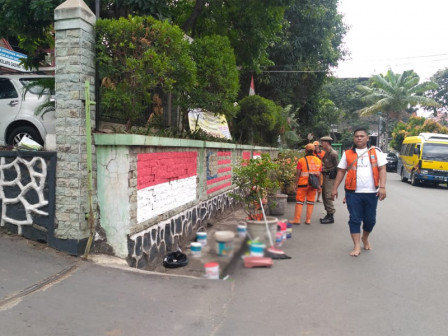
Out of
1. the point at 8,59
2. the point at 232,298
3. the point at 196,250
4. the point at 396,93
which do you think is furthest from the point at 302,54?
the point at 396,93

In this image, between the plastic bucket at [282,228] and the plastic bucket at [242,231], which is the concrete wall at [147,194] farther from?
→ the plastic bucket at [282,228]

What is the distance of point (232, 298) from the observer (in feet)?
12.6

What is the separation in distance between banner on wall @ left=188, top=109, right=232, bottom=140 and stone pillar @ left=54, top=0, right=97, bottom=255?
351 centimetres

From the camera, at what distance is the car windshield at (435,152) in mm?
17734

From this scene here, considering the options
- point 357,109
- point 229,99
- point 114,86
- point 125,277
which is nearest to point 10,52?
point 229,99

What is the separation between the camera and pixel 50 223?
4.52 meters

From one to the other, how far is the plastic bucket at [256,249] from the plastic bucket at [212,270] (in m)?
0.73

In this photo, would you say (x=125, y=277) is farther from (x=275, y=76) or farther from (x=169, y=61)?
(x=275, y=76)

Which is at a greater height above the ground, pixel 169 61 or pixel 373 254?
pixel 169 61

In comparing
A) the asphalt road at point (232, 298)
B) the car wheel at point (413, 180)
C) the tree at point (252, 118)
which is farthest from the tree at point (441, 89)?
the asphalt road at point (232, 298)

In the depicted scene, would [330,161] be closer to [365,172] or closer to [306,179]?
[306,179]

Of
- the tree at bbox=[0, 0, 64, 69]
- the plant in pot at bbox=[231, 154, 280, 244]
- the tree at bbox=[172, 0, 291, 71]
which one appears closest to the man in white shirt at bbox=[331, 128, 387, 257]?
the plant in pot at bbox=[231, 154, 280, 244]

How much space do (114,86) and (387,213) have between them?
766 cm

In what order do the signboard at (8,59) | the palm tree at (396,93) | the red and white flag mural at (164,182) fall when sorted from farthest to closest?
the palm tree at (396,93) → the signboard at (8,59) → the red and white flag mural at (164,182)
